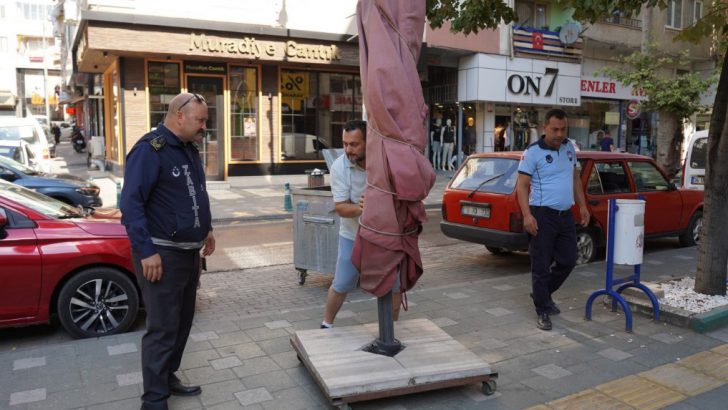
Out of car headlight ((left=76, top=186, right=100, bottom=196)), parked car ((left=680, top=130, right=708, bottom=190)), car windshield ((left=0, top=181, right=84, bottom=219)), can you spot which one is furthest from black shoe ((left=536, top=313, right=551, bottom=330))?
car headlight ((left=76, top=186, right=100, bottom=196))

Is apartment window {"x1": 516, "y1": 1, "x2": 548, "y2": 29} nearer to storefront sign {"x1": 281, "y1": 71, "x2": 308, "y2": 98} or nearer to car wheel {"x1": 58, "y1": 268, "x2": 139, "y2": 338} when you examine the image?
storefront sign {"x1": 281, "y1": 71, "x2": 308, "y2": 98}

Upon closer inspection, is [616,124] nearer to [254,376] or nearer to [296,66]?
[296,66]

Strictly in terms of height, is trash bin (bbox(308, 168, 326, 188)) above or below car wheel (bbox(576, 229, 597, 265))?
above

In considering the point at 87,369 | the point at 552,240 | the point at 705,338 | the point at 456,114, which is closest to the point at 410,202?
the point at 552,240

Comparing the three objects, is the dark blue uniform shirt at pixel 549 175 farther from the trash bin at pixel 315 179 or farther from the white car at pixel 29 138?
the white car at pixel 29 138

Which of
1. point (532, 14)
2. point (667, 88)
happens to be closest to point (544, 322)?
point (667, 88)

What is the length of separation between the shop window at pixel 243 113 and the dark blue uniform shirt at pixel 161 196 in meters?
16.1

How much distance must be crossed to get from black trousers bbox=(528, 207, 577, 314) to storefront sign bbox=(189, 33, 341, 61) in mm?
14291

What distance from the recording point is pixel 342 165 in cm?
470

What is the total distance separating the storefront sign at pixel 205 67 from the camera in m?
18.4

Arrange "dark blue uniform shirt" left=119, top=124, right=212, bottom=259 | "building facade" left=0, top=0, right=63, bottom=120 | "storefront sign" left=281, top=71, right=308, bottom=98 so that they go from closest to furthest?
1. "dark blue uniform shirt" left=119, top=124, right=212, bottom=259
2. "storefront sign" left=281, top=71, right=308, bottom=98
3. "building facade" left=0, top=0, right=63, bottom=120

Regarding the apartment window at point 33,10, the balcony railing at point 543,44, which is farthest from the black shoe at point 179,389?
the apartment window at point 33,10

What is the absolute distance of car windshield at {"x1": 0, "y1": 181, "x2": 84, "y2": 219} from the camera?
228 inches

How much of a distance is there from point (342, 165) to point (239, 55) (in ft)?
47.4
